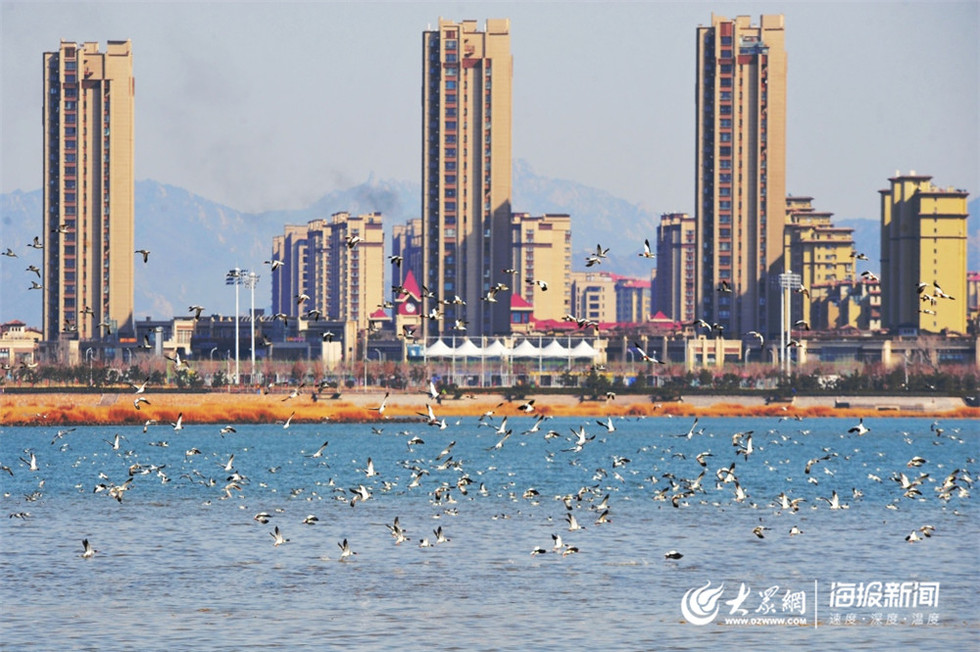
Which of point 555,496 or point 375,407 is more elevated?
point 555,496

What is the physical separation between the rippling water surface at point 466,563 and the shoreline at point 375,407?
191ft

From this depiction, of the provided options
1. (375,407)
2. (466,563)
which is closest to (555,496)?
(466,563)

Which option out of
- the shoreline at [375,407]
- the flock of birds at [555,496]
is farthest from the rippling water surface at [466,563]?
the shoreline at [375,407]

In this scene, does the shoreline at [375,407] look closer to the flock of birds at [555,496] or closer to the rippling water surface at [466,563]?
the flock of birds at [555,496]

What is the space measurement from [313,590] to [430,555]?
7497mm

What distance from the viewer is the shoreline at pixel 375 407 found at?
148m

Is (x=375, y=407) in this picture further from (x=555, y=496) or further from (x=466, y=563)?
(x=466, y=563)

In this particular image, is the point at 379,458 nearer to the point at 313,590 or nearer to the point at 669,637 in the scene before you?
the point at 313,590

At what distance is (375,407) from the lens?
16538 cm

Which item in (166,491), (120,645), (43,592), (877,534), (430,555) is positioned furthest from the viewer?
(166,491)

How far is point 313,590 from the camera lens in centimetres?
4506

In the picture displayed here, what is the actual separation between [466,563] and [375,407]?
116m

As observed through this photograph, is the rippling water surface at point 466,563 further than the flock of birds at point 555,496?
No

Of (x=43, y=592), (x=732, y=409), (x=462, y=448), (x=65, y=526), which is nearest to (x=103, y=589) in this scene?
(x=43, y=592)
